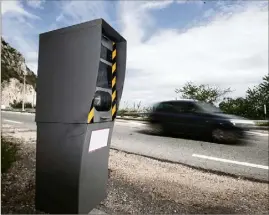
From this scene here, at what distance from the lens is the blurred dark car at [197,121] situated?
8477mm

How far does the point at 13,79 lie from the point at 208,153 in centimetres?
Answer: 6611

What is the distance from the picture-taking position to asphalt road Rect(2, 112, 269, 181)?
225 inches

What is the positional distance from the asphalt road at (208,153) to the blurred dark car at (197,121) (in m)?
0.37

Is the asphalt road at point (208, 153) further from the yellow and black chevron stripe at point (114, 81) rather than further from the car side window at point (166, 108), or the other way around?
the yellow and black chevron stripe at point (114, 81)

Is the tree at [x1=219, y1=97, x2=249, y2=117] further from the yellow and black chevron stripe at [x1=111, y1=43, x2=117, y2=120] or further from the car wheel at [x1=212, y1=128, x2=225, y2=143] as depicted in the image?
the yellow and black chevron stripe at [x1=111, y1=43, x2=117, y2=120]

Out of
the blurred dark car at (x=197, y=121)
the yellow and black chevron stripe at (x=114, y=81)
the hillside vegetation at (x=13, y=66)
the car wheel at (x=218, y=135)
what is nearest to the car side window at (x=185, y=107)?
the blurred dark car at (x=197, y=121)

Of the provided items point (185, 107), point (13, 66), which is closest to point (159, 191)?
point (185, 107)

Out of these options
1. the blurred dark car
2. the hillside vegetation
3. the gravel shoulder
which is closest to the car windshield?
the blurred dark car

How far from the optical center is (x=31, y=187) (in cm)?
334

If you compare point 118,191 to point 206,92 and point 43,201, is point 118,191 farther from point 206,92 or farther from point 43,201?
point 206,92

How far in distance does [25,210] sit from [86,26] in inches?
82.0

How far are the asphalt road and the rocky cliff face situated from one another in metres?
52.9

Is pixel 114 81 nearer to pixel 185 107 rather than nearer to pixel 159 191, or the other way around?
pixel 159 191

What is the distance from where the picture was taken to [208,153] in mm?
7090
